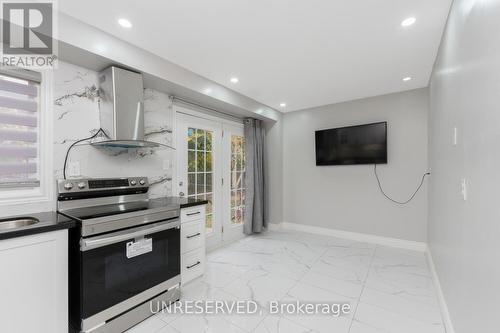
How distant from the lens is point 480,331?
1056 mm

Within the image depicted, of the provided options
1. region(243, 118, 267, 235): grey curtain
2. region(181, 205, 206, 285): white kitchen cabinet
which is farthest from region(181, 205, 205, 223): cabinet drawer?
region(243, 118, 267, 235): grey curtain

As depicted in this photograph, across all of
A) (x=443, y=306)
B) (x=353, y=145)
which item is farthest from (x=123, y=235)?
(x=353, y=145)

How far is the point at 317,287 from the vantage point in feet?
7.66

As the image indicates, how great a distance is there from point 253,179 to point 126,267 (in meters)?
2.57

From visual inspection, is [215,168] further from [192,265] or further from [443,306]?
[443,306]

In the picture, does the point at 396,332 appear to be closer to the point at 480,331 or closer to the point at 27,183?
the point at 480,331

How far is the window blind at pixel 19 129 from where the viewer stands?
5.64 feet

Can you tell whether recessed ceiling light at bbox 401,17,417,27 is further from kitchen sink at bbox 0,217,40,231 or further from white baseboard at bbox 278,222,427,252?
kitchen sink at bbox 0,217,40,231

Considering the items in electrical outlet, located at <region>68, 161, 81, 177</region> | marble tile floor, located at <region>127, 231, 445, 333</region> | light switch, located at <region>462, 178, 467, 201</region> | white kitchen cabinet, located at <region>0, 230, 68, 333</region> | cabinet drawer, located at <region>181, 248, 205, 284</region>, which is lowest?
marble tile floor, located at <region>127, 231, 445, 333</region>

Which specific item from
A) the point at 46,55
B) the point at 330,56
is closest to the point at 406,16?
the point at 330,56

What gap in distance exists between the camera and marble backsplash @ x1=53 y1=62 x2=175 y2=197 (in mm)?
1989

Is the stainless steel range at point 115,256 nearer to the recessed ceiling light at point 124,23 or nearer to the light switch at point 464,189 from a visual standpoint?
the recessed ceiling light at point 124,23

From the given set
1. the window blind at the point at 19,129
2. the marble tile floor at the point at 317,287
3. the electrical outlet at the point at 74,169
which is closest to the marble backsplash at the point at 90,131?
the electrical outlet at the point at 74,169

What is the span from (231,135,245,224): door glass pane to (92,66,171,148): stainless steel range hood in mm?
1899
